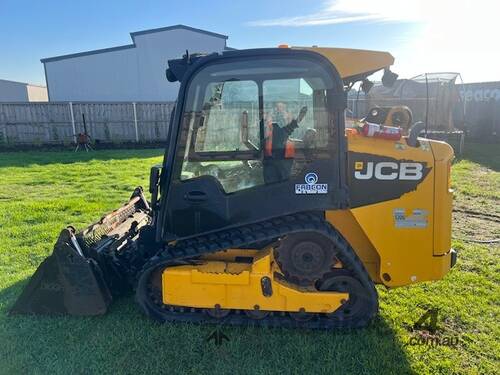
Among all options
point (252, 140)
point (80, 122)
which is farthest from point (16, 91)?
point (252, 140)

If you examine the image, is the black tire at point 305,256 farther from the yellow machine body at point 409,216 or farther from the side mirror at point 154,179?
the side mirror at point 154,179

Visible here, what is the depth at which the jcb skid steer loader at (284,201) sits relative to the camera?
298cm

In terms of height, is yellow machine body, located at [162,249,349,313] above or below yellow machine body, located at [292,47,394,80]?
below

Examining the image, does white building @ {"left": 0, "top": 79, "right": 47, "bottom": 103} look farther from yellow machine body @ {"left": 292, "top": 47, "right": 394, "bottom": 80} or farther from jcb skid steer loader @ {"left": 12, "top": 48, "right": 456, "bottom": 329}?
yellow machine body @ {"left": 292, "top": 47, "right": 394, "bottom": 80}

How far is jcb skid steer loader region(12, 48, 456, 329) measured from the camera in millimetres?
2980

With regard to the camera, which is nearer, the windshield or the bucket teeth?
the windshield

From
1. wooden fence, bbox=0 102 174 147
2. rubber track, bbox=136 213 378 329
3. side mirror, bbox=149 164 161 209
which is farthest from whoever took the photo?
wooden fence, bbox=0 102 174 147

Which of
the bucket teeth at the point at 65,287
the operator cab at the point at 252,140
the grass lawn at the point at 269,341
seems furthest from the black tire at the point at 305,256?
the bucket teeth at the point at 65,287

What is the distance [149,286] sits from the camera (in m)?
3.38

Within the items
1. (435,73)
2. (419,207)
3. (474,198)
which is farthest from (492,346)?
(435,73)

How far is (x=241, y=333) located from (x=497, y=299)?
8.53 feet

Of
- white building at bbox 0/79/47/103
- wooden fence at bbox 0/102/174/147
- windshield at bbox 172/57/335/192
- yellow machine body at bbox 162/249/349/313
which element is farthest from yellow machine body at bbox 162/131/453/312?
white building at bbox 0/79/47/103

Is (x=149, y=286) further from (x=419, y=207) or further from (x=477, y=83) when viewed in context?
(x=477, y=83)
